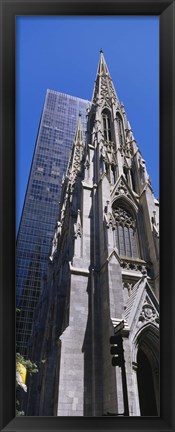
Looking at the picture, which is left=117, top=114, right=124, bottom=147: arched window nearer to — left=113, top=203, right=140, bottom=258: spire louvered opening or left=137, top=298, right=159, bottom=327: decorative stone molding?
left=113, top=203, right=140, bottom=258: spire louvered opening

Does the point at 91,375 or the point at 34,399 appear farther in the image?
the point at 34,399

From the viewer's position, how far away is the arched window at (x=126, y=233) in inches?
838

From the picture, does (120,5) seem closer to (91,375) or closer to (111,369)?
(111,369)

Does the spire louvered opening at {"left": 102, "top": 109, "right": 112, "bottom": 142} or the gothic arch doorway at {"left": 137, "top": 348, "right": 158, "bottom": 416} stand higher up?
the spire louvered opening at {"left": 102, "top": 109, "right": 112, "bottom": 142}

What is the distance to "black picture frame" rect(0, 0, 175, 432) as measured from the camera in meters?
2.92

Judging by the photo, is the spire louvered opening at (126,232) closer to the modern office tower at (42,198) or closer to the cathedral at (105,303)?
the cathedral at (105,303)

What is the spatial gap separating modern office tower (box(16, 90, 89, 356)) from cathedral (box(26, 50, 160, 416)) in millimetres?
13359

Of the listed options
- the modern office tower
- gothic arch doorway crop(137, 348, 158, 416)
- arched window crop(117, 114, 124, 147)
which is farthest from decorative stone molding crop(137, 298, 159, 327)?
the modern office tower

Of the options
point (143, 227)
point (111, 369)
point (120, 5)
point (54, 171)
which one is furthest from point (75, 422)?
point (54, 171)
